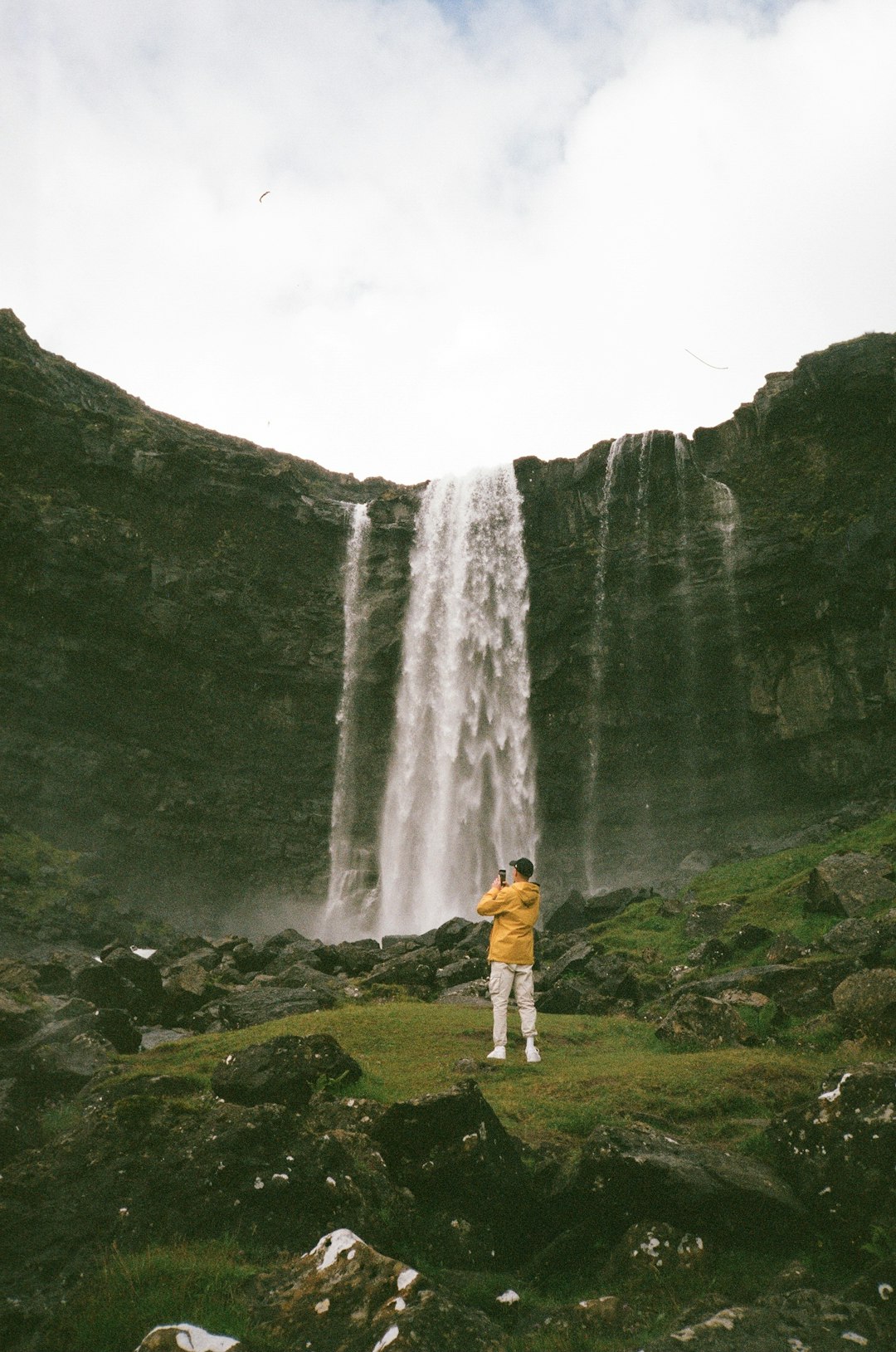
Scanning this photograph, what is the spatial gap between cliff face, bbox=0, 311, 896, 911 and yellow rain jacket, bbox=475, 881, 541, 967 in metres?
24.6

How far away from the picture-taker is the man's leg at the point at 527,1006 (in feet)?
29.5

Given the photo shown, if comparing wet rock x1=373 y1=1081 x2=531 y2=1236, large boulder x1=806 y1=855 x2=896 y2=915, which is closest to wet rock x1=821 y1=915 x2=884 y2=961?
large boulder x1=806 y1=855 x2=896 y2=915

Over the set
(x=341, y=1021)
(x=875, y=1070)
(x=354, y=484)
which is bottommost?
(x=341, y=1021)

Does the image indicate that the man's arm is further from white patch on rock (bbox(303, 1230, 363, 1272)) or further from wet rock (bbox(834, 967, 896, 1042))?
white patch on rock (bbox(303, 1230, 363, 1272))

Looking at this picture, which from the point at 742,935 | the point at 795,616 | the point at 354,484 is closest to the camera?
the point at 742,935

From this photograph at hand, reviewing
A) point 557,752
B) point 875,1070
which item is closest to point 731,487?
point 557,752

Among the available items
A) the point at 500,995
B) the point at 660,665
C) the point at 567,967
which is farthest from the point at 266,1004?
the point at 660,665

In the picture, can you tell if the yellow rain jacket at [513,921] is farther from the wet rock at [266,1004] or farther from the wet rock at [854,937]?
the wet rock at [854,937]

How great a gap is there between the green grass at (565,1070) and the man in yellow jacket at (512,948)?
50cm

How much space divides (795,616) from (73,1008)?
30016 mm

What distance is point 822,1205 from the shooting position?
442 cm

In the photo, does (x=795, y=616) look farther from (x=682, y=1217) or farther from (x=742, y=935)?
(x=682, y=1217)

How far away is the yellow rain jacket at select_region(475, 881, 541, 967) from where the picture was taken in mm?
9531

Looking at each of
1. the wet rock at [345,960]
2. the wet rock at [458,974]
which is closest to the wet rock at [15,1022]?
the wet rock at [458,974]
